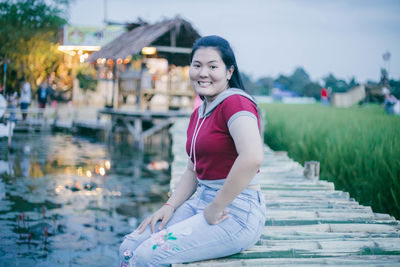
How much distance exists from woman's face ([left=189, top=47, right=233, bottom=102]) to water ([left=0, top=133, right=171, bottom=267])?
91.6 inches

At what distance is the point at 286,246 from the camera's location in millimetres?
2371

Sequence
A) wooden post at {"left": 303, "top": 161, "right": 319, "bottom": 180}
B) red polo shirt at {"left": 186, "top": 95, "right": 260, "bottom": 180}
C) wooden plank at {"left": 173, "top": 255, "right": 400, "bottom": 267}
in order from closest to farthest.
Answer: red polo shirt at {"left": 186, "top": 95, "right": 260, "bottom": 180} < wooden plank at {"left": 173, "top": 255, "right": 400, "bottom": 267} < wooden post at {"left": 303, "top": 161, "right": 319, "bottom": 180}

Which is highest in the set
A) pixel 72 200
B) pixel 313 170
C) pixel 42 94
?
pixel 313 170

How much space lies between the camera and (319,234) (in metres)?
2.57

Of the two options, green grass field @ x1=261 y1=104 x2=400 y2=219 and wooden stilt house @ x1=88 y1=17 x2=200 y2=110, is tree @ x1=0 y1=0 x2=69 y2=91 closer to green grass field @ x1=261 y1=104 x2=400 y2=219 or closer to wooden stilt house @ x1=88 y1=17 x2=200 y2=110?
wooden stilt house @ x1=88 y1=17 x2=200 y2=110

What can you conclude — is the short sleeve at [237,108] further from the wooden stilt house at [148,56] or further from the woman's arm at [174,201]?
the wooden stilt house at [148,56]

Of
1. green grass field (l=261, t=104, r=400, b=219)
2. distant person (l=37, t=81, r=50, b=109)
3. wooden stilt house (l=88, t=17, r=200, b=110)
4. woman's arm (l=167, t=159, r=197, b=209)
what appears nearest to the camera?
woman's arm (l=167, t=159, r=197, b=209)

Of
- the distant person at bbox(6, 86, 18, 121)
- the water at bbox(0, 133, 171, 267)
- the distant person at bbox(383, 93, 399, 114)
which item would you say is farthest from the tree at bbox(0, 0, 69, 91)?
the distant person at bbox(383, 93, 399, 114)

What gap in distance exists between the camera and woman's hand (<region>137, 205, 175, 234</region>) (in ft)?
7.28

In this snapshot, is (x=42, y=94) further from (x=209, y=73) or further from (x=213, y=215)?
(x=213, y=215)

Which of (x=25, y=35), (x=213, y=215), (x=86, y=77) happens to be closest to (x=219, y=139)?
(x=213, y=215)

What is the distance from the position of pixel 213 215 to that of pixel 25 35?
5700mm

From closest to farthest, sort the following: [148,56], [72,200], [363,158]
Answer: [363,158] < [72,200] < [148,56]

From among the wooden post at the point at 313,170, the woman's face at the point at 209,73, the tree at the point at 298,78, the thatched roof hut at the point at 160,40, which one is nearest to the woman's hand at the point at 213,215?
the woman's face at the point at 209,73
